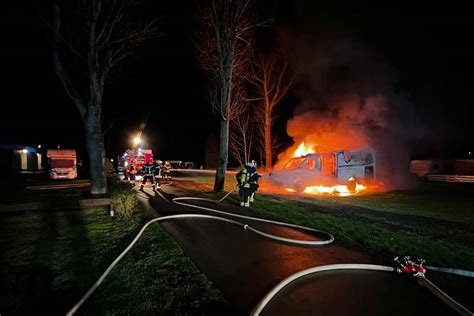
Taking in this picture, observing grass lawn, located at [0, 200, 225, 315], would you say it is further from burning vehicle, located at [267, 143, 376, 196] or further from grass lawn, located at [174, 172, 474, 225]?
burning vehicle, located at [267, 143, 376, 196]

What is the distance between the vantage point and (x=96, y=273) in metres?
4.94

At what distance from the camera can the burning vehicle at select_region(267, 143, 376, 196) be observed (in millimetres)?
15016

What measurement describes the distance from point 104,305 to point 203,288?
1.21 meters

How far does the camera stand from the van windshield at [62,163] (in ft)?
78.7

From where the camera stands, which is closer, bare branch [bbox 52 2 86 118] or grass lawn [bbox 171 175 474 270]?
grass lawn [bbox 171 175 474 270]

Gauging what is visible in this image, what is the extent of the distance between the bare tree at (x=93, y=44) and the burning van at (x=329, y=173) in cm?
830

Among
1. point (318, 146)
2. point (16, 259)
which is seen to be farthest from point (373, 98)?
point (16, 259)

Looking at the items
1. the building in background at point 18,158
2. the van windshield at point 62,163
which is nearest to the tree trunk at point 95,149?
the van windshield at point 62,163

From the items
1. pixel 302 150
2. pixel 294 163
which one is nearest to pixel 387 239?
pixel 294 163

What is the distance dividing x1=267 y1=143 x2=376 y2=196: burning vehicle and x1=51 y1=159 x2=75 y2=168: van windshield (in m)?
16.8

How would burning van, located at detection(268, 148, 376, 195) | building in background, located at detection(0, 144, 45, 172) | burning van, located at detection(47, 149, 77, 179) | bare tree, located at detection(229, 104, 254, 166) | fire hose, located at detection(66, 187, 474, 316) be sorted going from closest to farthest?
fire hose, located at detection(66, 187, 474, 316)
burning van, located at detection(268, 148, 376, 195)
burning van, located at detection(47, 149, 77, 179)
bare tree, located at detection(229, 104, 254, 166)
building in background, located at detection(0, 144, 45, 172)

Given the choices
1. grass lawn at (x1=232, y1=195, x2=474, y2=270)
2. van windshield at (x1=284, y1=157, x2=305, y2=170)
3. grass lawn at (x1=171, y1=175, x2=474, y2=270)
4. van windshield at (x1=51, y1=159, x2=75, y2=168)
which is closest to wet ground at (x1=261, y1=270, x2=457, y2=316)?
grass lawn at (x1=232, y1=195, x2=474, y2=270)

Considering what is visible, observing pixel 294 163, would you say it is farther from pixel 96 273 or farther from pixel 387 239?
pixel 96 273

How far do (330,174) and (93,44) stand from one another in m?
11.1
